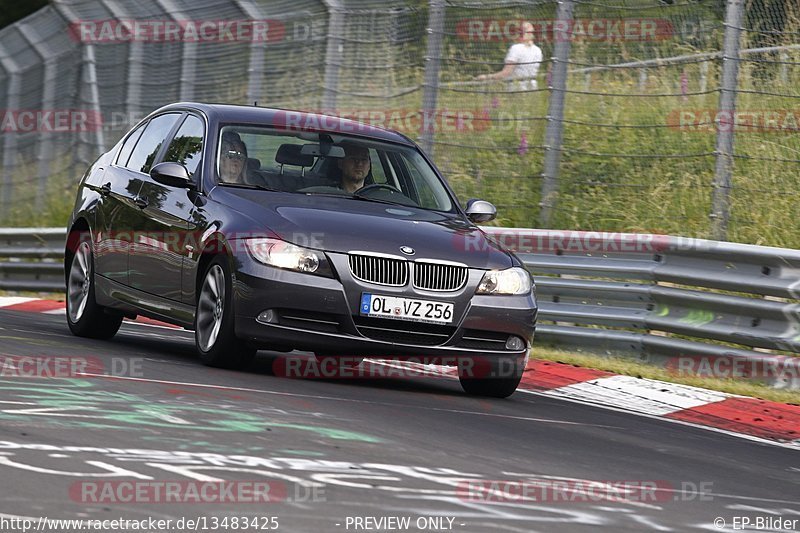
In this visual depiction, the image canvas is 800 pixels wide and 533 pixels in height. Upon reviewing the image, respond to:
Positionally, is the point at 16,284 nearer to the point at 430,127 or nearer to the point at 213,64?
the point at 213,64

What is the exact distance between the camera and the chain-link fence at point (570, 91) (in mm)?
13953

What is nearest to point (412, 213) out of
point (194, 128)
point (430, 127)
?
point (194, 128)

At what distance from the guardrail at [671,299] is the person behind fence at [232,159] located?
288 centimetres

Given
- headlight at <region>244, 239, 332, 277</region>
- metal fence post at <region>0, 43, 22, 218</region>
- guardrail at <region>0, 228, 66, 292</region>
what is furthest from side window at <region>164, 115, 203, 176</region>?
metal fence post at <region>0, 43, 22, 218</region>

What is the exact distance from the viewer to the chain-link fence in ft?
45.8

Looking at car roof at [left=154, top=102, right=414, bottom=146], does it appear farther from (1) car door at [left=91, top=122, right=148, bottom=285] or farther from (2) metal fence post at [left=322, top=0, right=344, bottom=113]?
(2) metal fence post at [left=322, top=0, right=344, bottom=113]

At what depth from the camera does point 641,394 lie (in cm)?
1030

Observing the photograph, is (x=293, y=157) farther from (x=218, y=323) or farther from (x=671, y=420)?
(x=671, y=420)

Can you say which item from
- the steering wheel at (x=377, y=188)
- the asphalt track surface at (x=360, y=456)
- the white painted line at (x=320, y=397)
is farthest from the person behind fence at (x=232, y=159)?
the white painted line at (x=320, y=397)

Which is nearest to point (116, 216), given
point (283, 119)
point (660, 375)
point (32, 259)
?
point (283, 119)

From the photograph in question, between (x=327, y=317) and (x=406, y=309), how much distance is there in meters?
0.44

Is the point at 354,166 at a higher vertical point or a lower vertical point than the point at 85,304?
higher

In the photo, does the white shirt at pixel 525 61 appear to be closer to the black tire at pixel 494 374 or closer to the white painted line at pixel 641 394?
the white painted line at pixel 641 394

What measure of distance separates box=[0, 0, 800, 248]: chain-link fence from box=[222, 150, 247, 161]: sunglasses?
15.0ft
